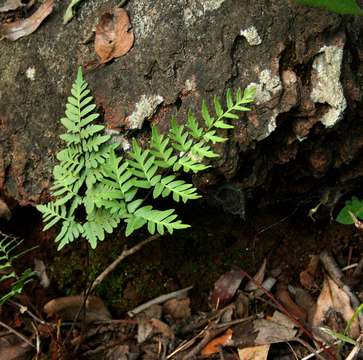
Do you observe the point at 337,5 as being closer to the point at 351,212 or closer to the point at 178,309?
the point at 351,212

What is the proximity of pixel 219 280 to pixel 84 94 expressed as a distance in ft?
4.15

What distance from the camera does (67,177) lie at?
7.74ft

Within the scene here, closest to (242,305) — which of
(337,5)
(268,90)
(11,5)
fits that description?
(268,90)

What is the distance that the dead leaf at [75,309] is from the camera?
9.59ft

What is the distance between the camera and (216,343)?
9.00ft

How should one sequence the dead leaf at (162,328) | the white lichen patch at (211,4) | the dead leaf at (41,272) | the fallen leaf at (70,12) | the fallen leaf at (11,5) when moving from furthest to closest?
1. the dead leaf at (41,272)
2. the dead leaf at (162,328)
3. the fallen leaf at (11,5)
4. the fallen leaf at (70,12)
5. the white lichen patch at (211,4)

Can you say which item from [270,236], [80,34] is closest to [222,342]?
[270,236]

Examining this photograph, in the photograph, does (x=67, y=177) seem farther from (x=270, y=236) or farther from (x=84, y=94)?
(x=270, y=236)

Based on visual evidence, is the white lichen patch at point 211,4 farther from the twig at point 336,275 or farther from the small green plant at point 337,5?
the twig at point 336,275

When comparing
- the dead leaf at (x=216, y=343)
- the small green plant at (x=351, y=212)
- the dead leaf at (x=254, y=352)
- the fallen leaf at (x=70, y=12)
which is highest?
the fallen leaf at (x=70, y=12)

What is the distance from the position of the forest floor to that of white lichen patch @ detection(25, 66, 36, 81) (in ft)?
2.53

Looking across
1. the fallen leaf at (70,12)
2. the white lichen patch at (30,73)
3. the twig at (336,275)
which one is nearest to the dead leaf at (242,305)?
the twig at (336,275)

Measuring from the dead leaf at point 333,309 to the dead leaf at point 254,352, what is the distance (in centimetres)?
28

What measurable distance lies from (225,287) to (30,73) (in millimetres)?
1467
